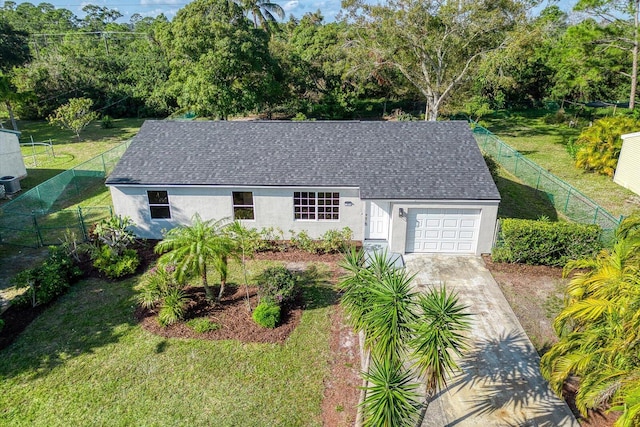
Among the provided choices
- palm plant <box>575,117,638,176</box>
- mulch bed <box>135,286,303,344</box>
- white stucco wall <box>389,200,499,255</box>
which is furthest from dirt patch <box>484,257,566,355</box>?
palm plant <box>575,117,638,176</box>

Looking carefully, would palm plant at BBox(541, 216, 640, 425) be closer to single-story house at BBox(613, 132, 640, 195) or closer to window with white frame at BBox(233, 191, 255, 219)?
window with white frame at BBox(233, 191, 255, 219)

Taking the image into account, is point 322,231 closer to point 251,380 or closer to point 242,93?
point 251,380

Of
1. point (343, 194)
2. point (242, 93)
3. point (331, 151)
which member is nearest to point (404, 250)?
point (343, 194)

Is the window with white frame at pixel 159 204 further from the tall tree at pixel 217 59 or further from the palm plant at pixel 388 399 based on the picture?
the tall tree at pixel 217 59

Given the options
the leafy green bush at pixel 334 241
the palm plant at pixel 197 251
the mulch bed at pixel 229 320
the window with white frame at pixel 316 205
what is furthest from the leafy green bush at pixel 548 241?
the palm plant at pixel 197 251

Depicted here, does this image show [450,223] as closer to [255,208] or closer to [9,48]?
[255,208]

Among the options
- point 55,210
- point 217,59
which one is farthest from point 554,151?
point 55,210
